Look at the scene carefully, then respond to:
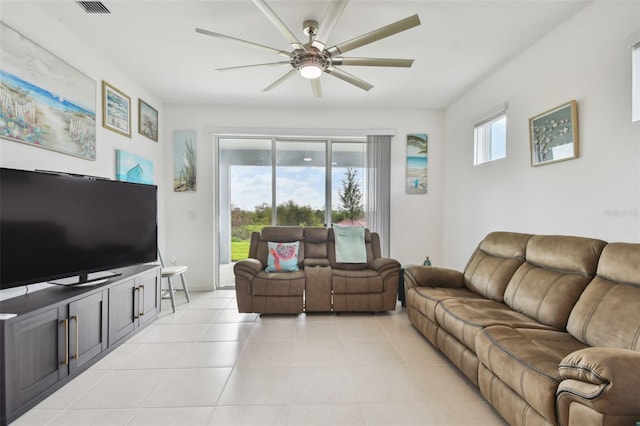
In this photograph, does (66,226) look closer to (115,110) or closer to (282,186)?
(115,110)

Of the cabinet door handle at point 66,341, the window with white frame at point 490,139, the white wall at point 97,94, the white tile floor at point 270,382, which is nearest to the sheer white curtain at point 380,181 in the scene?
the window with white frame at point 490,139

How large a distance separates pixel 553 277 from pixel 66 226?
3.51 metres

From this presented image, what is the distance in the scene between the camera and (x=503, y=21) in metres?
2.40

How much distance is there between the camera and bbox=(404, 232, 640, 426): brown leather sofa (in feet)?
3.60

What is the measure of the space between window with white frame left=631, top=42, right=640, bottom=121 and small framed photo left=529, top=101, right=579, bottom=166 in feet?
1.24

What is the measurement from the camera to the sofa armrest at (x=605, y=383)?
1.04 metres

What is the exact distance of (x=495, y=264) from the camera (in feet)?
8.42

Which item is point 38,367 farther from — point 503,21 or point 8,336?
point 503,21

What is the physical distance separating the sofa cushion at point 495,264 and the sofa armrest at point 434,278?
0.09m

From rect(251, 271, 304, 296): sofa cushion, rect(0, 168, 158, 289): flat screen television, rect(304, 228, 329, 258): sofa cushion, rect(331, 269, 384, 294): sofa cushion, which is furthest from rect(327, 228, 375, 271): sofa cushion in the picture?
rect(0, 168, 158, 289): flat screen television

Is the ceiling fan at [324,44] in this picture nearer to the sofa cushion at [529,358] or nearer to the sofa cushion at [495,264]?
the sofa cushion at [495,264]

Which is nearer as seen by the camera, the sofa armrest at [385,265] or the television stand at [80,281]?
the television stand at [80,281]

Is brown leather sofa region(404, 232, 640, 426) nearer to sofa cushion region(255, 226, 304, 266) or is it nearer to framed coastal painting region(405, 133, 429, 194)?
sofa cushion region(255, 226, 304, 266)

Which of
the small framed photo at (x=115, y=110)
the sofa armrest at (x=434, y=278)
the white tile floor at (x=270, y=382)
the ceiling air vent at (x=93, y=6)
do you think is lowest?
the white tile floor at (x=270, y=382)
